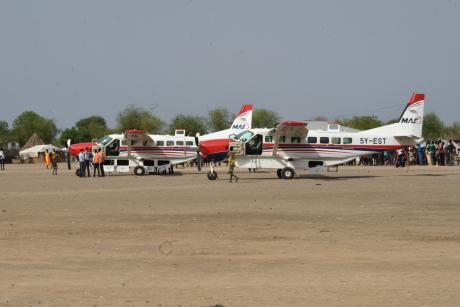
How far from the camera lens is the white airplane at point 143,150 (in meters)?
45.3

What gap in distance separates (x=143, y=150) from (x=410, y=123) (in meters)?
15.2

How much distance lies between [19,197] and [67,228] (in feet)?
34.6

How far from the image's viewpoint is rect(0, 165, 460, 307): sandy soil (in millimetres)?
9219

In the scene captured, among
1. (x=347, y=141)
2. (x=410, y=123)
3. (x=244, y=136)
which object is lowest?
(x=347, y=141)

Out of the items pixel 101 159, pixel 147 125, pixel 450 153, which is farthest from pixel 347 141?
pixel 147 125

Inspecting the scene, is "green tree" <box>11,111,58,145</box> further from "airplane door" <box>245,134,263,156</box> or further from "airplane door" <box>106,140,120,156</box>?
"airplane door" <box>245,134,263,156</box>

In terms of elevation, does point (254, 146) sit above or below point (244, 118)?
below

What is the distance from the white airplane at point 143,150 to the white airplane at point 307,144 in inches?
213

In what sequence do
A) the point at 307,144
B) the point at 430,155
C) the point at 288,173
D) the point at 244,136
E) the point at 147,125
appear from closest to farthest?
1. the point at 244,136
2. the point at 288,173
3. the point at 307,144
4. the point at 430,155
5. the point at 147,125

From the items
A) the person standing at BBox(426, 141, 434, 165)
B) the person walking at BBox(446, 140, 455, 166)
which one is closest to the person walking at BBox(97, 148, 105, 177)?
the person standing at BBox(426, 141, 434, 165)

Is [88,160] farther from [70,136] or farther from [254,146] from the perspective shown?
[70,136]

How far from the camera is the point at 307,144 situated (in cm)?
3988

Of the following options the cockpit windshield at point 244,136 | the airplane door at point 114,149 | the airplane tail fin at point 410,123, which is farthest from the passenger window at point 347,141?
the airplane door at point 114,149

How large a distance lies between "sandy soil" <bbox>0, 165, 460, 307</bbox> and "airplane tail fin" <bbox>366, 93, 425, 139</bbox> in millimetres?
17391
